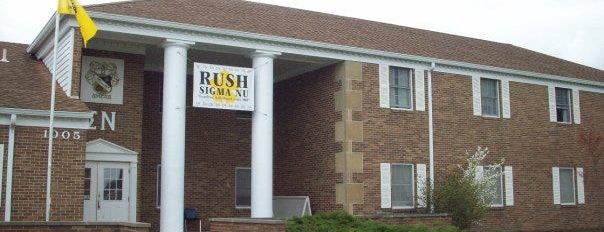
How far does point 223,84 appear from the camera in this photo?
19.8 m

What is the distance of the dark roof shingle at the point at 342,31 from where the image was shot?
20250 mm

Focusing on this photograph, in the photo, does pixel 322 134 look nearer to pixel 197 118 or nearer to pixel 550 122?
pixel 197 118

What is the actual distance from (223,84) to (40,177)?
18.2 ft

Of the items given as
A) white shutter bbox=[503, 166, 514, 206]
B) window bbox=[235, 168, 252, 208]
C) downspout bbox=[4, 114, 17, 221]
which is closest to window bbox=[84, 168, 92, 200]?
downspout bbox=[4, 114, 17, 221]

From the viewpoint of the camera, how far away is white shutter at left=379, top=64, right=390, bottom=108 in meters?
22.6

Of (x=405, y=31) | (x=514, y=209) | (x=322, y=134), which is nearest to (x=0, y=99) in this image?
(x=322, y=134)

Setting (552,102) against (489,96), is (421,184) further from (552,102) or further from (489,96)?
(552,102)

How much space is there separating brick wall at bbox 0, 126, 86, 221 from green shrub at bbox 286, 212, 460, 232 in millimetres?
5769

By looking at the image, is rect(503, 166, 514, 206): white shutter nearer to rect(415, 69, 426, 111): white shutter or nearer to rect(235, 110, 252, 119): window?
rect(415, 69, 426, 111): white shutter

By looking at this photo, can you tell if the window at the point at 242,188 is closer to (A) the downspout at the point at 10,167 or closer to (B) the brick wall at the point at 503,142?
(B) the brick wall at the point at 503,142

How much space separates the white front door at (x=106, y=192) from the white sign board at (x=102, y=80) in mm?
1952

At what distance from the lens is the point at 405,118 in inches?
907

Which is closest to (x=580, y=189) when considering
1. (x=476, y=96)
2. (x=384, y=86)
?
(x=476, y=96)

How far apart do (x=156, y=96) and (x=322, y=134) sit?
231 inches
